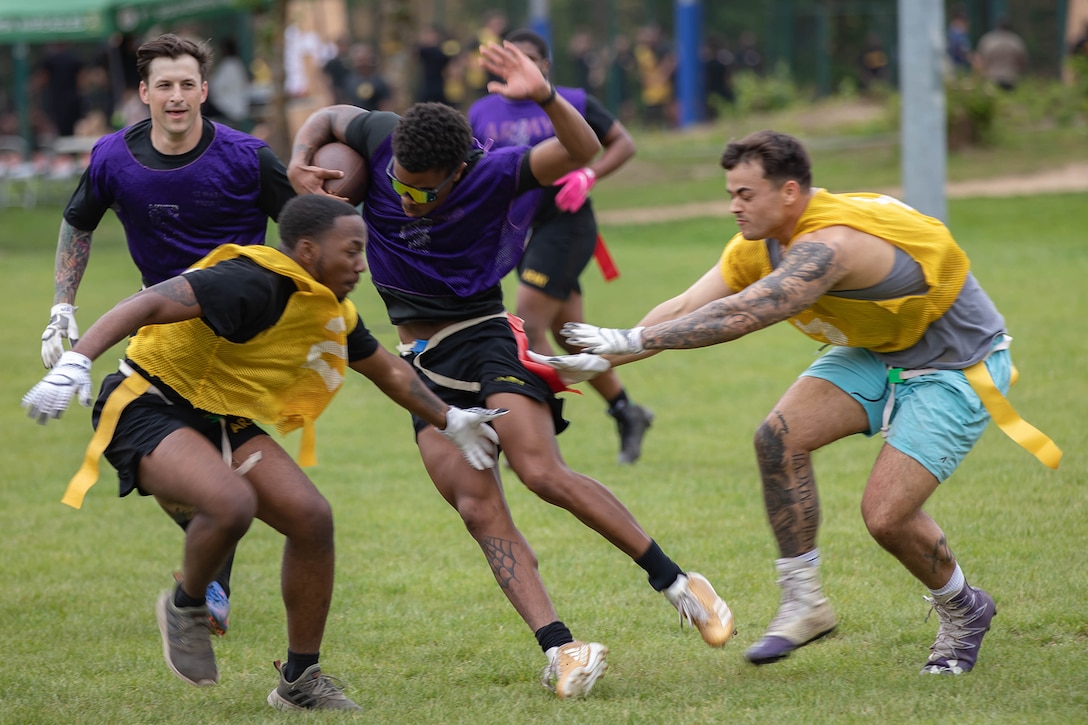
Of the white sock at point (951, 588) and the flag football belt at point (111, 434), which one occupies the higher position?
the flag football belt at point (111, 434)

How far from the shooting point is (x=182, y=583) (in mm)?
4605

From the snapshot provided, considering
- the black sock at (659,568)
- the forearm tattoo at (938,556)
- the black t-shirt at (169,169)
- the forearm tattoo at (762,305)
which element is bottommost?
the black sock at (659,568)

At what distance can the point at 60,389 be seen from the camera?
4.02 m

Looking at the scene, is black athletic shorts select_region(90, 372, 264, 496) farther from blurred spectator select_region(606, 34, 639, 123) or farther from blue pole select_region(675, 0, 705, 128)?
blurred spectator select_region(606, 34, 639, 123)

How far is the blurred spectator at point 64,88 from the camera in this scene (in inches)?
1029

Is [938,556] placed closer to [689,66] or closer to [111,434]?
[111,434]

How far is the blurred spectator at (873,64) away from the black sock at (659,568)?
95.2ft

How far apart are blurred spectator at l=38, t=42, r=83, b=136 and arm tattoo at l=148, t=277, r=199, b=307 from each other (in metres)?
23.9

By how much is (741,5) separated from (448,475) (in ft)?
113

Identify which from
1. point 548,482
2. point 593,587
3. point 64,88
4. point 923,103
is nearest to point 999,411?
point 548,482

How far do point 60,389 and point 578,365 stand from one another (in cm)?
171

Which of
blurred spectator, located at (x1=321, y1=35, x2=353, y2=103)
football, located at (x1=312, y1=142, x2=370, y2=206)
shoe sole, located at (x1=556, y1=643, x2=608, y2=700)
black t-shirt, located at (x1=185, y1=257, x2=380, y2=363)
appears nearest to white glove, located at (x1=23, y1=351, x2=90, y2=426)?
black t-shirt, located at (x1=185, y1=257, x2=380, y2=363)

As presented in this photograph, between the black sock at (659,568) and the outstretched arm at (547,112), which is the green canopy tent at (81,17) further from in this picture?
the black sock at (659,568)

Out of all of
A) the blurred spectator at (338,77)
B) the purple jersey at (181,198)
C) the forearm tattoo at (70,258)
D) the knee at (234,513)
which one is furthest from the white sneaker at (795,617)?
the blurred spectator at (338,77)
